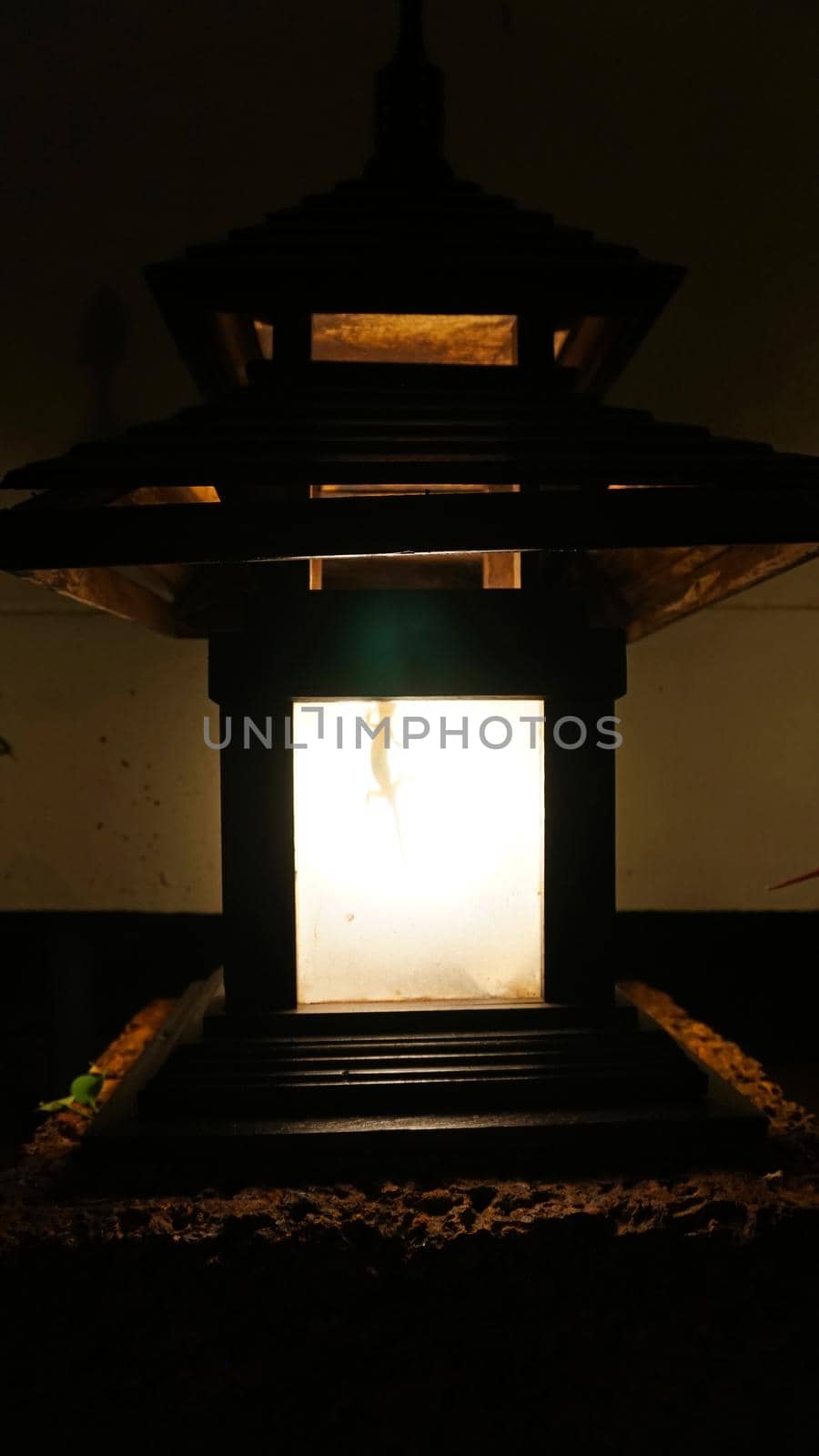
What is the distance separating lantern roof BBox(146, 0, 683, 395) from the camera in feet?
5.27

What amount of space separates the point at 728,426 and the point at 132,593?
2.21 metres

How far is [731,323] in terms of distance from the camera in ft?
9.40

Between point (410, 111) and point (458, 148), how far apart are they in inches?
47.6

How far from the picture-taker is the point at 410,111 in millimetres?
1833

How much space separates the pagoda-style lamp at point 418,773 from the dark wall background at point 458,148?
136cm

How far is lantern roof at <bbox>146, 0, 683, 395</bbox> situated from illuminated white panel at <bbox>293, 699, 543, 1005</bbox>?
2.80 ft

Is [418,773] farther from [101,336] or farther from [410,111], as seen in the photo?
[101,336]

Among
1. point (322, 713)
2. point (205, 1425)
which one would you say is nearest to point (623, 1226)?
point (205, 1425)

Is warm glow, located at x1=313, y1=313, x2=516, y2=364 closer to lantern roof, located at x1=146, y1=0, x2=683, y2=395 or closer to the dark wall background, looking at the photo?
lantern roof, located at x1=146, y1=0, x2=683, y2=395

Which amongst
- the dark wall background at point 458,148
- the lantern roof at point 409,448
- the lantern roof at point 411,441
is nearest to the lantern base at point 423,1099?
the lantern roof at point 411,441

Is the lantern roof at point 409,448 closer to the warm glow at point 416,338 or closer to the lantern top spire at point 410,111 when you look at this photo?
the warm glow at point 416,338

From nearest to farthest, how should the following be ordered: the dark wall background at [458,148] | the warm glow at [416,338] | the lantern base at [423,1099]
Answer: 1. the lantern base at [423,1099]
2. the warm glow at [416,338]
3. the dark wall background at [458,148]

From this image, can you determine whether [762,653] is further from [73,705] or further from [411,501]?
[73,705]

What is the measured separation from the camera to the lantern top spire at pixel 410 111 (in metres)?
1.83
